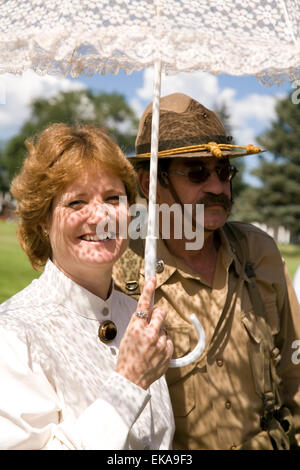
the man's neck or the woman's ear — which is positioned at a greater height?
the woman's ear

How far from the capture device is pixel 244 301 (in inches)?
97.0

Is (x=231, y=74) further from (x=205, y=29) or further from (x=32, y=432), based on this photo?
(x=32, y=432)

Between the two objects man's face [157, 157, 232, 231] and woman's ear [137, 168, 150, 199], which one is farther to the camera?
woman's ear [137, 168, 150, 199]

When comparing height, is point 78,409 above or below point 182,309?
below

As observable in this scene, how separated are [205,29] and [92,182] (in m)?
0.62

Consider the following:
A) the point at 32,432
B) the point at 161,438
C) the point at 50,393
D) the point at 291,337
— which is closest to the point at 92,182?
the point at 50,393

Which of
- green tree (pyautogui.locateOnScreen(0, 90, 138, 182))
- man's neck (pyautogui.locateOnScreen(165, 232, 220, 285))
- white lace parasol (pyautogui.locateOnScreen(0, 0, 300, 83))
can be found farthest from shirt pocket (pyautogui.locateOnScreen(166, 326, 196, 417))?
green tree (pyautogui.locateOnScreen(0, 90, 138, 182))

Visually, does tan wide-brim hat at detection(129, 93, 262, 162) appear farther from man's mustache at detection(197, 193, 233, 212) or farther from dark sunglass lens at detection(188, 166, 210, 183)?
man's mustache at detection(197, 193, 233, 212)

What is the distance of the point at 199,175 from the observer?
2.60m

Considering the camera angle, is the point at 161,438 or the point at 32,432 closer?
the point at 32,432

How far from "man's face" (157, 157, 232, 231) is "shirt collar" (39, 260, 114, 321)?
37.3 inches

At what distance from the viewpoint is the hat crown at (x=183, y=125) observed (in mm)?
2617

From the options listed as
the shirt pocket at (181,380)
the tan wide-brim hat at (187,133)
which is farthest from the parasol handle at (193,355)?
the tan wide-brim hat at (187,133)

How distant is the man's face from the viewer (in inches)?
100
